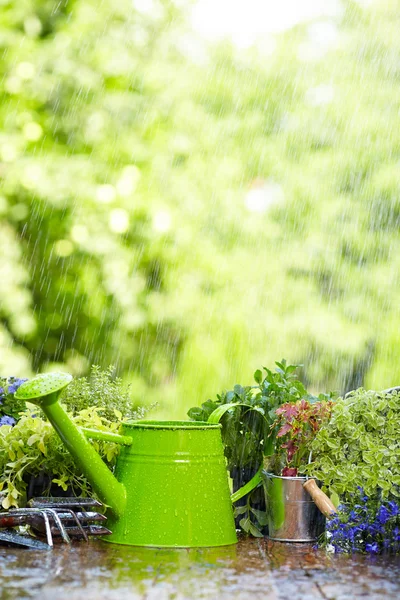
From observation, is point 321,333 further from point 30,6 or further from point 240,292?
point 30,6

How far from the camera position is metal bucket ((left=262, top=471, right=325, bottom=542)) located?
150cm

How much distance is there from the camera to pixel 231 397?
163cm

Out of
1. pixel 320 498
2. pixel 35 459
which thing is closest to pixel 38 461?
pixel 35 459

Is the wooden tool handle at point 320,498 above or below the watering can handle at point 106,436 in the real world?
below

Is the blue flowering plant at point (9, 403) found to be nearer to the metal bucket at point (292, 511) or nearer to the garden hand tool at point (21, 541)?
the garden hand tool at point (21, 541)

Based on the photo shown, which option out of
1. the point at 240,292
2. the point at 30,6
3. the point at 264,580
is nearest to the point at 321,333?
the point at 240,292

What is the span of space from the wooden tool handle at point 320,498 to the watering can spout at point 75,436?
312 millimetres

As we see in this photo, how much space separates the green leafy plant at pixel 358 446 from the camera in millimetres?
1456

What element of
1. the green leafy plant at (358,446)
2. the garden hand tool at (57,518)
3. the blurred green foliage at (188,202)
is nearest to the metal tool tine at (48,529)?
the garden hand tool at (57,518)

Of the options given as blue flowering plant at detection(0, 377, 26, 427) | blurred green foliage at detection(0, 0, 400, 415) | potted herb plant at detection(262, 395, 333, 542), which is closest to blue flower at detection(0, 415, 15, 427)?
blue flowering plant at detection(0, 377, 26, 427)

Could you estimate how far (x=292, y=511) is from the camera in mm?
1504

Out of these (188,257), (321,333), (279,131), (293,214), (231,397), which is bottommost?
(231,397)

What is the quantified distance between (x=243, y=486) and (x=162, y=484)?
23 centimetres

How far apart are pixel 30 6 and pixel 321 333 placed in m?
2.28
